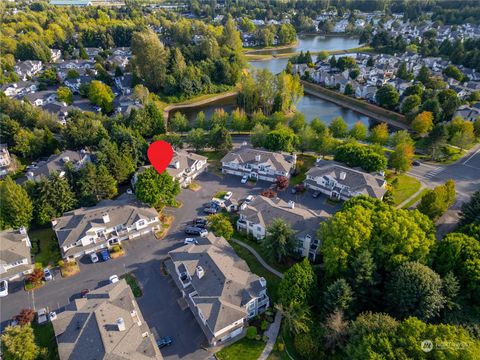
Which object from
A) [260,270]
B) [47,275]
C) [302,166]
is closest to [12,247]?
[47,275]

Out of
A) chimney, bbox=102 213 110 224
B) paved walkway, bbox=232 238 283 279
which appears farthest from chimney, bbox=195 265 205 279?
chimney, bbox=102 213 110 224

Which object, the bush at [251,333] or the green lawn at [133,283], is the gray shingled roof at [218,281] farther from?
the green lawn at [133,283]

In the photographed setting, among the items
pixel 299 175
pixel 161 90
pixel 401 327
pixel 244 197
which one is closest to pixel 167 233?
pixel 244 197

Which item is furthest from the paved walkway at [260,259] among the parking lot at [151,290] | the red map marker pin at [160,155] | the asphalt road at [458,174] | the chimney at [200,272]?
the asphalt road at [458,174]

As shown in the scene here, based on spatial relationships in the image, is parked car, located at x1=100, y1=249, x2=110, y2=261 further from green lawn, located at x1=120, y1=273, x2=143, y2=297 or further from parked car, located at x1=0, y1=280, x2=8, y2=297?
parked car, located at x1=0, y1=280, x2=8, y2=297

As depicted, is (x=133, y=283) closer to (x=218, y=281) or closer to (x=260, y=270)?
(x=218, y=281)

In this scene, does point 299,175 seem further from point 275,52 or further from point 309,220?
point 275,52
